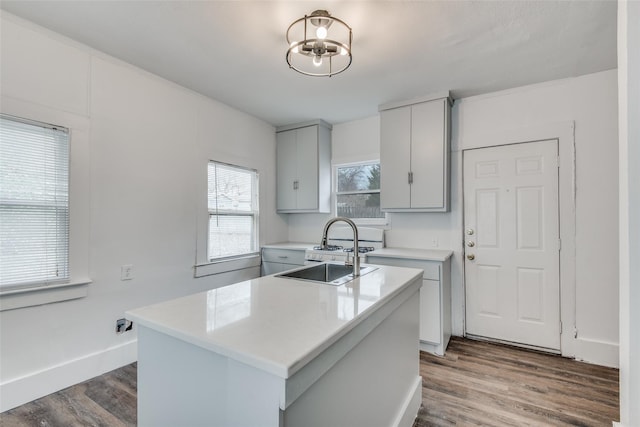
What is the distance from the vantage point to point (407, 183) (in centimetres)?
322

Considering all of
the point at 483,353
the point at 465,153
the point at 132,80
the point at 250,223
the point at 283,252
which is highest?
the point at 132,80

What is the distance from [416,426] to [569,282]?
1994 millimetres

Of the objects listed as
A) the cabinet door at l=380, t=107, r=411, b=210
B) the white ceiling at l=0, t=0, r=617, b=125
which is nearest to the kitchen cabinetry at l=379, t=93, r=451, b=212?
the cabinet door at l=380, t=107, r=411, b=210

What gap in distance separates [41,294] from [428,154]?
340 cm

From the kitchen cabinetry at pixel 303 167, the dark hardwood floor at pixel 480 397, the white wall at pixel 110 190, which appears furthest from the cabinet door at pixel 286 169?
the dark hardwood floor at pixel 480 397

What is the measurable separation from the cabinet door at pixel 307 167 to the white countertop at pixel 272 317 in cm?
238

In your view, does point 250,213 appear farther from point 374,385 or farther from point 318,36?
point 374,385

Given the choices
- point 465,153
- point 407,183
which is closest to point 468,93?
point 465,153

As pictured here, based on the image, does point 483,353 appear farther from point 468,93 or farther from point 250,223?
point 250,223

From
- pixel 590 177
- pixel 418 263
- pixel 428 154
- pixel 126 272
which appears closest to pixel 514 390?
pixel 418 263

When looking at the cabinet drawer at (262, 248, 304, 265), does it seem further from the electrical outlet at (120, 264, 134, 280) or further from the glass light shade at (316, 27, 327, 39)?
the glass light shade at (316, 27, 327, 39)

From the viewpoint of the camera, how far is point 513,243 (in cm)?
294

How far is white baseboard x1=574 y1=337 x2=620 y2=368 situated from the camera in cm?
251

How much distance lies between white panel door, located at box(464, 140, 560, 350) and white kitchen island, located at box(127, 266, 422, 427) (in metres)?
1.91
